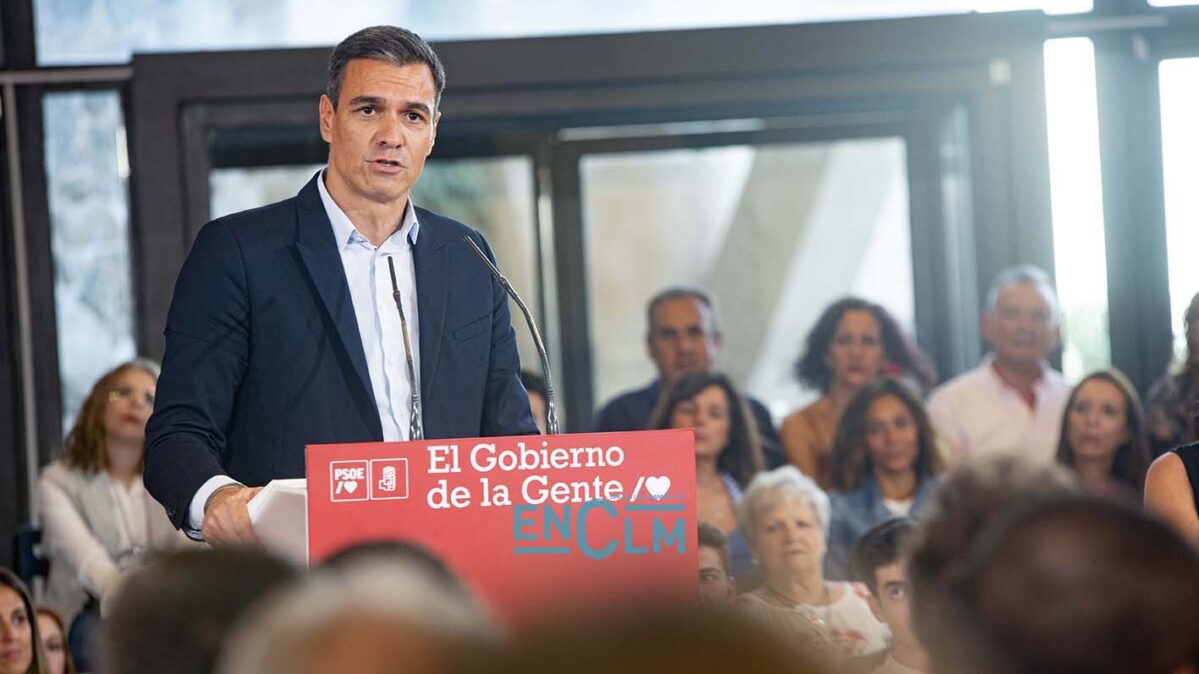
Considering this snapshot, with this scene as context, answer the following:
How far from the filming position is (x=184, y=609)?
1095mm

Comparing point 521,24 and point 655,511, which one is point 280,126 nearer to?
point 521,24

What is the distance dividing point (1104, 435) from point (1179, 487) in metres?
2.61

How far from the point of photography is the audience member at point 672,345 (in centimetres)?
545

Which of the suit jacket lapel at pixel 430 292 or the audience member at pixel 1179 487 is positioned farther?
the audience member at pixel 1179 487

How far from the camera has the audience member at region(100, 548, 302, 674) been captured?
3.56 feet

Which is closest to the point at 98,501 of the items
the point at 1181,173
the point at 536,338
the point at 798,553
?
the point at 798,553

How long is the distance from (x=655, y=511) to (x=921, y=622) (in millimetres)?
886

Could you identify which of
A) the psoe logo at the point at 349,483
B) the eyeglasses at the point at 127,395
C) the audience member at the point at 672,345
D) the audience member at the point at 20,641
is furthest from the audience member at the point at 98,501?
the psoe logo at the point at 349,483

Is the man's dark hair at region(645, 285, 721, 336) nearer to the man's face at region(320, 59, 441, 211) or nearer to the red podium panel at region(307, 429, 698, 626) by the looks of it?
the man's face at region(320, 59, 441, 211)

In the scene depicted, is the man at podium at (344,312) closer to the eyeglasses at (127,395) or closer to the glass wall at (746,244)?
the eyeglasses at (127,395)

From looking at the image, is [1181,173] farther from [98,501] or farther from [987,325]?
[98,501]

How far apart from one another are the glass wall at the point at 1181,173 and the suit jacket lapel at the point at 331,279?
184 inches

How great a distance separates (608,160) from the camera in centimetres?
645

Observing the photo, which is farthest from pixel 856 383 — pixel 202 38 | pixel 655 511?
pixel 655 511
